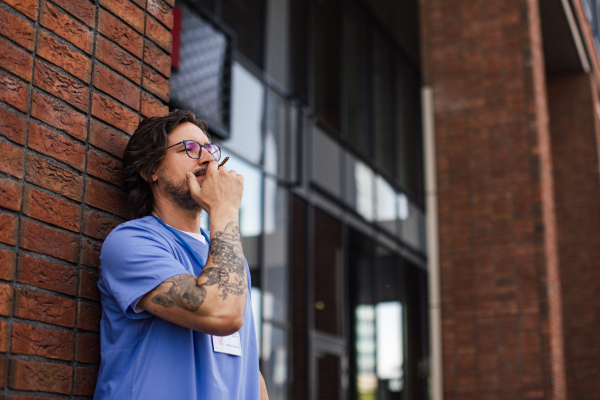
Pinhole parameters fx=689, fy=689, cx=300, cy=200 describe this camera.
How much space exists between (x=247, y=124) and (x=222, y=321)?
6.69 meters

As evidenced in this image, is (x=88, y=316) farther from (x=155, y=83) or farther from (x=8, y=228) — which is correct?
(x=155, y=83)

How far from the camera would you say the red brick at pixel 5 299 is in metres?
1.85

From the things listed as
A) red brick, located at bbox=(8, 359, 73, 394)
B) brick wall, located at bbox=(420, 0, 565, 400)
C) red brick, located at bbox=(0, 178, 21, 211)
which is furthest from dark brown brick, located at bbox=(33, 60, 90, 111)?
brick wall, located at bbox=(420, 0, 565, 400)

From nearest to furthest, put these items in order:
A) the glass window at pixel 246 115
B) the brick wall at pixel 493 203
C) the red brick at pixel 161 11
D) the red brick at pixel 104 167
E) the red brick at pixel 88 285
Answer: the red brick at pixel 88 285 → the red brick at pixel 104 167 → the red brick at pixel 161 11 → the brick wall at pixel 493 203 → the glass window at pixel 246 115

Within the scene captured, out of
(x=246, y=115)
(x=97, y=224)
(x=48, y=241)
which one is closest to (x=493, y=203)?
(x=246, y=115)

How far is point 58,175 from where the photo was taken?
2.12 m

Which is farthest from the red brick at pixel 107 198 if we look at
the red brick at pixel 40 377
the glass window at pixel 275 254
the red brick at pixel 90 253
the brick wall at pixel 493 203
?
the brick wall at pixel 493 203

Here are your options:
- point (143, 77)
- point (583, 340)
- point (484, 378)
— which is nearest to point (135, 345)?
point (143, 77)

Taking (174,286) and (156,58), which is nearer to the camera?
(174,286)

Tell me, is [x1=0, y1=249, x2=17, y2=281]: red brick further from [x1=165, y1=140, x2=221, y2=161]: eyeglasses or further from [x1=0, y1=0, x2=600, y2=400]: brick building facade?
[x1=165, y1=140, x2=221, y2=161]: eyeglasses

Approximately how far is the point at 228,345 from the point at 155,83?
108 centimetres

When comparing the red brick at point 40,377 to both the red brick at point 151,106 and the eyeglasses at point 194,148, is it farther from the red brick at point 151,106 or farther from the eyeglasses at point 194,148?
the red brick at point 151,106

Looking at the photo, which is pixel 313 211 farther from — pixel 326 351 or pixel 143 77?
pixel 143 77

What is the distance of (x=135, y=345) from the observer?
2076 millimetres
